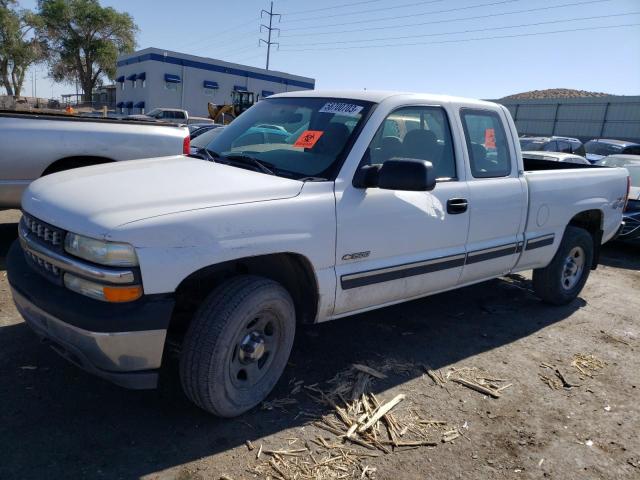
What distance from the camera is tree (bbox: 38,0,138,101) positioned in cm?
5259

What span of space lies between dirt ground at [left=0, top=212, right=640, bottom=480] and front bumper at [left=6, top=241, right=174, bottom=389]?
45cm

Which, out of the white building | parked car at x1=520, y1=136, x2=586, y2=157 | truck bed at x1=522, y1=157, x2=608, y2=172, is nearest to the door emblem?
truck bed at x1=522, y1=157, x2=608, y2=172

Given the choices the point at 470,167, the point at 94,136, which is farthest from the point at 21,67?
the point at 470,167

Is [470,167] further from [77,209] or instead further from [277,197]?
[77,209]

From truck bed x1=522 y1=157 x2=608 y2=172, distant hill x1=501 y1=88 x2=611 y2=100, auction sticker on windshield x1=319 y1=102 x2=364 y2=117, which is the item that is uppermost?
distant hill x1=501 y1=88 x2=611 y2=100

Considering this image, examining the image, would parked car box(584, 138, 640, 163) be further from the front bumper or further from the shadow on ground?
the front bumper

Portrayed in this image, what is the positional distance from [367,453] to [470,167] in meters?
2.30

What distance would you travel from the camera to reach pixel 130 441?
279 cm

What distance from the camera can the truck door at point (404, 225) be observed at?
3279mm

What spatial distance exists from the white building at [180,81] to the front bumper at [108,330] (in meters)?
46.5

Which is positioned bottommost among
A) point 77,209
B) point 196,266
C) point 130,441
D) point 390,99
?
point 130,441

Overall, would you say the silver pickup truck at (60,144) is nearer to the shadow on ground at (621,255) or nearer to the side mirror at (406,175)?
the side mirror at (406,175)

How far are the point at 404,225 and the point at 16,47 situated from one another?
196 feet

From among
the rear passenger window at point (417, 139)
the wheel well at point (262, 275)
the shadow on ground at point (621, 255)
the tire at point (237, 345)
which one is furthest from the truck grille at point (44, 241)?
the shadow on ground at point (621, 255)
